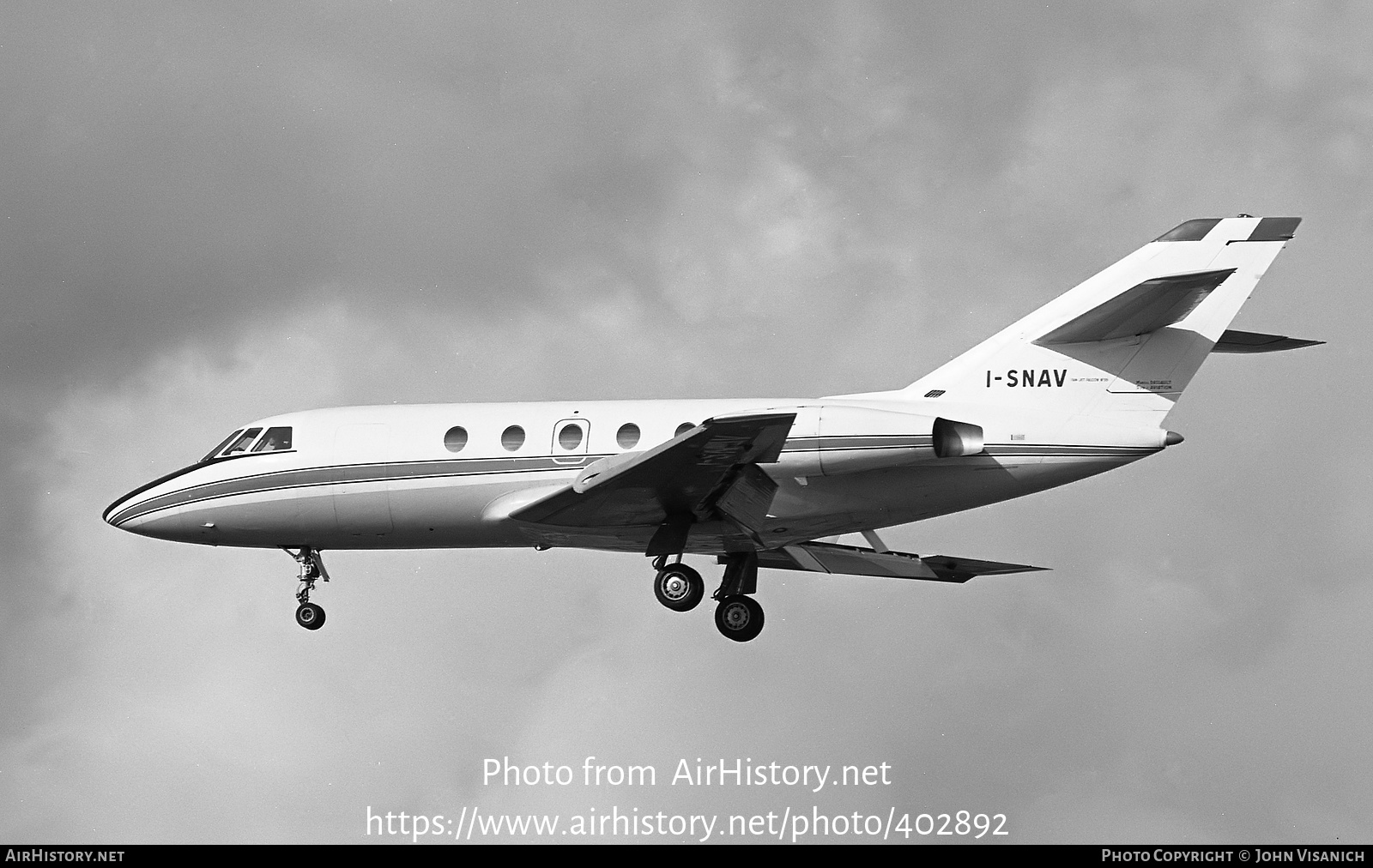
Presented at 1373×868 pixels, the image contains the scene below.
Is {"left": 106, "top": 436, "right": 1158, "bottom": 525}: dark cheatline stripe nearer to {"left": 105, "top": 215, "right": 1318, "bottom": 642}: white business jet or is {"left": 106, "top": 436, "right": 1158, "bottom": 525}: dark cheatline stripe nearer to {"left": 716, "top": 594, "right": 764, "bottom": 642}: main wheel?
{"left": 105, "top": 215, "right": 1318, "bottom": 642}: white business jet

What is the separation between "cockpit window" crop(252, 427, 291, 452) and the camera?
2619 centimetres

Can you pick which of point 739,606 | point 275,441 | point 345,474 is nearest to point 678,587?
point 739,606

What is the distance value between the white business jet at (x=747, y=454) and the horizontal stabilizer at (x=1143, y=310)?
34mm

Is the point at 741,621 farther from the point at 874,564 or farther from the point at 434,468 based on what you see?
the point at 434,468

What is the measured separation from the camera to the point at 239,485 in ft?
86.0

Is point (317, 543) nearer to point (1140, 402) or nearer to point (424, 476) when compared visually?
point (424, 476)

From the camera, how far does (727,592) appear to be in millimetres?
25609

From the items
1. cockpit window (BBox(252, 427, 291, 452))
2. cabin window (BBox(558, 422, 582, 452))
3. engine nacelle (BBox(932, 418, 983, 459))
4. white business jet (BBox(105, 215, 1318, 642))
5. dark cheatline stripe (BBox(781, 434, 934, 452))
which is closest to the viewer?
dark cheatline stripe (BBox(781, 434, 934, 452))

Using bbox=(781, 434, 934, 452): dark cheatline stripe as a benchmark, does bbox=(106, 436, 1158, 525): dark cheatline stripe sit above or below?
above

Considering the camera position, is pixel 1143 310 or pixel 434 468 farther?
pixel 434 468

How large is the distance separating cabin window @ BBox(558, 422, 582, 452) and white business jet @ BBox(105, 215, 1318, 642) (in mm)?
30

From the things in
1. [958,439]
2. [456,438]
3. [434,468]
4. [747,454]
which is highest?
[456,438]

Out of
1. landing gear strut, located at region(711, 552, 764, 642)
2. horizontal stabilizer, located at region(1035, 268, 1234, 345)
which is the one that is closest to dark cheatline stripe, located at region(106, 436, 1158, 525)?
horizontal stabilizer, located at region(1035, 268, 1234, 345)

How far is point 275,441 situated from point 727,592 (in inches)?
286
